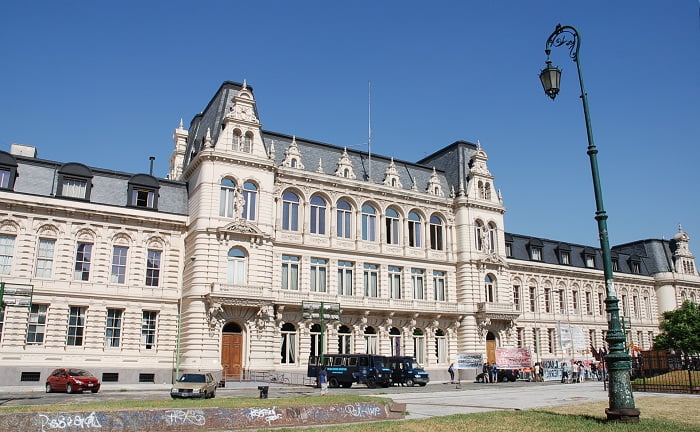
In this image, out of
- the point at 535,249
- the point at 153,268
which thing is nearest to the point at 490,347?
the point at 535,249

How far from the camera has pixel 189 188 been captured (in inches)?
1957

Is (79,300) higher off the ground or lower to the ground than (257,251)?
lower

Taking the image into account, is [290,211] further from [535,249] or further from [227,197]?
[535,249]

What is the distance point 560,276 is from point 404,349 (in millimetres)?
27712

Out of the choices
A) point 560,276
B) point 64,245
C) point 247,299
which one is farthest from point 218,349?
point 560,276

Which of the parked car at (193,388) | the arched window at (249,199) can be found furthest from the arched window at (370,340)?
the parked car at (193,388)

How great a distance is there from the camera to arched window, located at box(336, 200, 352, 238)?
5356 centimetres

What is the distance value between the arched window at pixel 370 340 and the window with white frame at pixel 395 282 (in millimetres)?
3733

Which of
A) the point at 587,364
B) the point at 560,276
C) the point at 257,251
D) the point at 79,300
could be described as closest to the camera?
the point at 79,300

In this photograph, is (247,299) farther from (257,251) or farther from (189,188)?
(189,188)

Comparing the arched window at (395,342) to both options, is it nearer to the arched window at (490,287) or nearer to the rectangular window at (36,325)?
the arched window at (490,287)

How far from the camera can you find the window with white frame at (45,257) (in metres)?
42.1

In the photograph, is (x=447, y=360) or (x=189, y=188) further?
(x=447, y=360)

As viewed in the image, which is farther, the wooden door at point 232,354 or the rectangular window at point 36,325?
the wooden door at point 232,354
